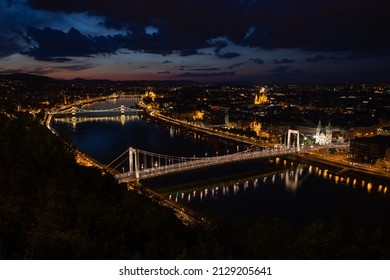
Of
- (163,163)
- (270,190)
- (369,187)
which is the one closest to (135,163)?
(163,163)

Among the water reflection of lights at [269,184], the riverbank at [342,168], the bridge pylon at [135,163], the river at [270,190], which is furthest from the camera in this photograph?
the riverbank at [342,168]

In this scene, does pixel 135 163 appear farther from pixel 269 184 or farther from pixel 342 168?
pixel 342 168

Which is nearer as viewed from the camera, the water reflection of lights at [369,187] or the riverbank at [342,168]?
the water reflection of lights at [369,187]

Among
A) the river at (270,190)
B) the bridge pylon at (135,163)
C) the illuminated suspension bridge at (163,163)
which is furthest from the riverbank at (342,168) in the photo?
the bridge pylon at (135,163)

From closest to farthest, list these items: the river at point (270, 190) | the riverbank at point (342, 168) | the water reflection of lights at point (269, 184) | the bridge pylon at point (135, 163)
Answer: the river at point (270, 190) < the water reflection of lights at point (269, 184) < the bridge pylon at point (135, 163) < the riverbank at point (342, 168)

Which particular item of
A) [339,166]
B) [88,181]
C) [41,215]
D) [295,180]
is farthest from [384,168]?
[41,215]

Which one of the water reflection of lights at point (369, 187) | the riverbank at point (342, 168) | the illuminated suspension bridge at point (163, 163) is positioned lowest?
the water reflection of lights at point (369, 187)

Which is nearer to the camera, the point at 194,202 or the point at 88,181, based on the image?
the point at 88,181

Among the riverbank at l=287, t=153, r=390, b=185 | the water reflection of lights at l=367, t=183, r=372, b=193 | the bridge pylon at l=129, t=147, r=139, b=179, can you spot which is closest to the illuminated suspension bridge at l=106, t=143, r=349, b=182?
the bridge pylon at l=129, t=147, r=139, b=179

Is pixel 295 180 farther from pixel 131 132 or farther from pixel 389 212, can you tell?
pixel 131 132

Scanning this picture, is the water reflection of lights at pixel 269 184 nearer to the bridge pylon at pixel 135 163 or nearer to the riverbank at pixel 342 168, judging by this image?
the riverbank at pixel 342 168

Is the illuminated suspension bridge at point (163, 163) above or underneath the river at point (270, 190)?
above
